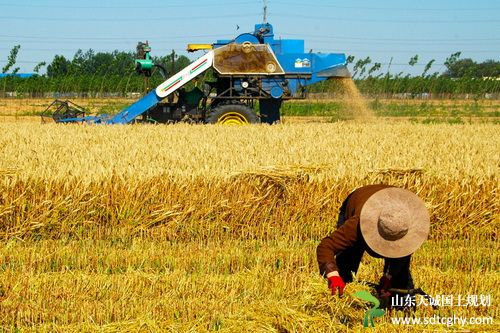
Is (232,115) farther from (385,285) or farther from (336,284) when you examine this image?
(336,284)

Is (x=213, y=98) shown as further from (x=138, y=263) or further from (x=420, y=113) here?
(x=420, y=113)

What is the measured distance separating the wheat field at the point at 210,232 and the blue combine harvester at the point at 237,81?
479cm

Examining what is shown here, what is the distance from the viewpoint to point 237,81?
58.6 ft

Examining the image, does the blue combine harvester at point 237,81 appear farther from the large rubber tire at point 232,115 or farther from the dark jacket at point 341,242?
the dark jacket at point 341,242

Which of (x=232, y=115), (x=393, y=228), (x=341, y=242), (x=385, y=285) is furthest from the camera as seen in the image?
(x=232, y=115)

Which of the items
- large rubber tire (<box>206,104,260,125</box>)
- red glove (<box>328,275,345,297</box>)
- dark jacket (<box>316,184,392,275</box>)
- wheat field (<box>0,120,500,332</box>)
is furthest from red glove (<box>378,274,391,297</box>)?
large rubber tire (<box>206,104,260,125</box>)

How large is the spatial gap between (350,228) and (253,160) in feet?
16.9

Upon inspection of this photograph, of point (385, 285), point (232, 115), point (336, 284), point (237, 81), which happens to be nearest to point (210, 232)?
point (385, 285)

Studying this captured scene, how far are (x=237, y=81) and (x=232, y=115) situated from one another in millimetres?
904

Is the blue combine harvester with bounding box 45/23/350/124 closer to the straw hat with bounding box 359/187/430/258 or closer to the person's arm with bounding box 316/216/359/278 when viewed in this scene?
the person's arm with bounding box 316/216/359/278

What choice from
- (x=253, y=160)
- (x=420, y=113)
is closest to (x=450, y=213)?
(x=253, y=160)

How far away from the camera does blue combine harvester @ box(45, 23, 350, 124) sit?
17.5 meters

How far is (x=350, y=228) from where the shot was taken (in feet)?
18.1

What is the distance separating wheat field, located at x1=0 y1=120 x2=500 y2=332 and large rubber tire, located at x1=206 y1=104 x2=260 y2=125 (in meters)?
4.62
